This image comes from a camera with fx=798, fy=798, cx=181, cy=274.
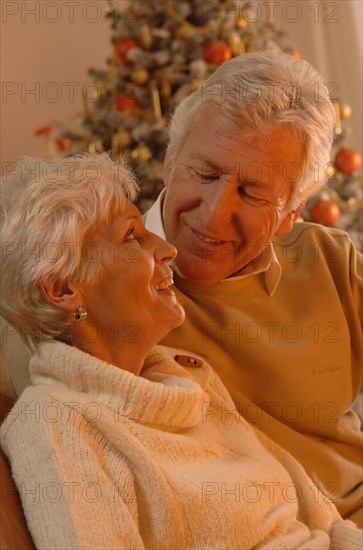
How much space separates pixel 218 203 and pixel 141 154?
5.44 ft

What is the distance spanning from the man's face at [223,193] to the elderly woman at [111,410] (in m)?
0.24

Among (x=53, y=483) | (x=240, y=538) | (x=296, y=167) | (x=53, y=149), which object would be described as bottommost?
(x=53, y=149)

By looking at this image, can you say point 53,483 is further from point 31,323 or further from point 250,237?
point 250,237

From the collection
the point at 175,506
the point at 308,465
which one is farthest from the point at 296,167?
the point at 175,506

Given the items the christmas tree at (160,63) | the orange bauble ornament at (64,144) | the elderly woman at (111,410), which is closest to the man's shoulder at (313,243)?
the elderly woman at (111,410)

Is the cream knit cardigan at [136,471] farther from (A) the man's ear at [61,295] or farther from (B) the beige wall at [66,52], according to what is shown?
(B) the beige wall at [66,52]

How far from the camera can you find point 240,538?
139cm

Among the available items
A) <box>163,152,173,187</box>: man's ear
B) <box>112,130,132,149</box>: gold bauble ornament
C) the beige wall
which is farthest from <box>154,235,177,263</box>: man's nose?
the beige wall

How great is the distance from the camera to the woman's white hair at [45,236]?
1417 millimetres

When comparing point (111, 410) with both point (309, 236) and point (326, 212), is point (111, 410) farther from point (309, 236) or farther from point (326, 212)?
point (326, 212)

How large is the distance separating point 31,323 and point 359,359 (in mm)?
907

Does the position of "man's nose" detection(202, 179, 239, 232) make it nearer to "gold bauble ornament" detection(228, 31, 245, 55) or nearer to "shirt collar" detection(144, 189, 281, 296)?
"shirt collar" detection(144, 189, 281, 296)

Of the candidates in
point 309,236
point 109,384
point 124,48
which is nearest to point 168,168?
point 309,236

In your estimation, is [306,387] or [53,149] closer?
[306,387]
